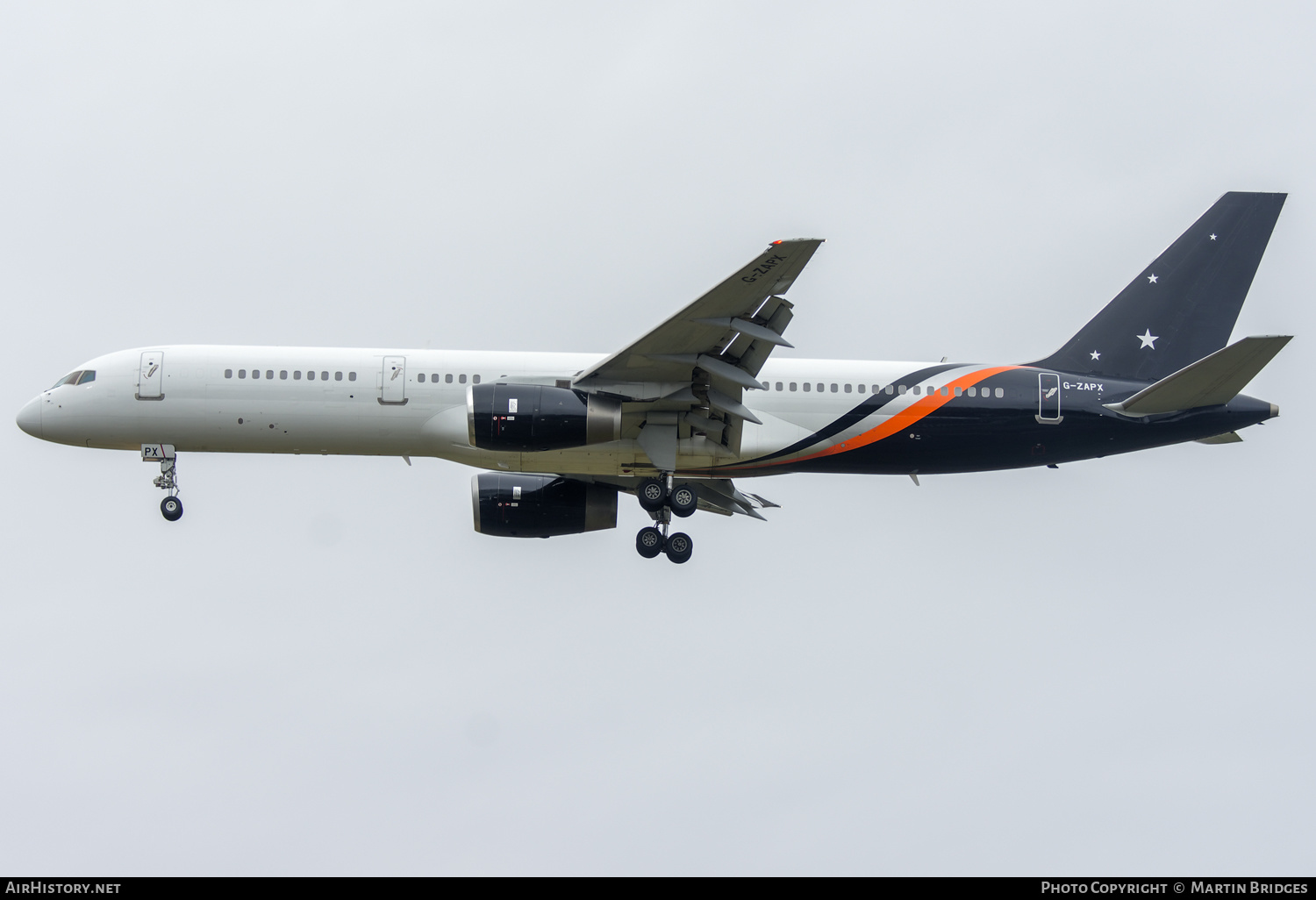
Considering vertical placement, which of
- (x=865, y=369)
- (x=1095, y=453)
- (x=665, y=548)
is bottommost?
(x=665, y=548)

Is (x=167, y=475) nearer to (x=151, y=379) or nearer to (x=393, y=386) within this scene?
(x=151, y=379)

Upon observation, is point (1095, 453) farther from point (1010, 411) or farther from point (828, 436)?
point (828, 436)

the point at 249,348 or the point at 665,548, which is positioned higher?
the point at 249,348

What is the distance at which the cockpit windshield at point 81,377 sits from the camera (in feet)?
113

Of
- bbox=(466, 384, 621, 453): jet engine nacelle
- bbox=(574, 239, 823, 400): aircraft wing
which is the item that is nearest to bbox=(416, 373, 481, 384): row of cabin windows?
bbox=(466, 384, 621, 453): jet engine nacelle

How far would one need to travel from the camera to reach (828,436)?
109 feet

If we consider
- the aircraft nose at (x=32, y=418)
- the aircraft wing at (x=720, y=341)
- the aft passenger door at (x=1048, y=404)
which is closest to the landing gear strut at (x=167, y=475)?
the aircraft nose at (x=32, y=418)

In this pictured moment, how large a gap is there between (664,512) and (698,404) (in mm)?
3566

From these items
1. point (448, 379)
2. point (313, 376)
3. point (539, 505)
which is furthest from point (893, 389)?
point (313, 376)

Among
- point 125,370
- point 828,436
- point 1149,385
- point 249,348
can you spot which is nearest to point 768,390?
point 828,436

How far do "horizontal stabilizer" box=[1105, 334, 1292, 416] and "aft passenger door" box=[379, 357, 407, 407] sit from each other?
17.2 m

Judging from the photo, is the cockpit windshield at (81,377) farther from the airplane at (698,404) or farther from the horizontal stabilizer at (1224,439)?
the horizontal stabilizer at (1224,439)

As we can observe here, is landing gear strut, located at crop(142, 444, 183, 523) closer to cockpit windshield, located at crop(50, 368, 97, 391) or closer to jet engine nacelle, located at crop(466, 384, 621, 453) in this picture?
cockpit windshield, located at crop(50, 368, 97, 391)

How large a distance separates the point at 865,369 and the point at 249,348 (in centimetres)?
1547
